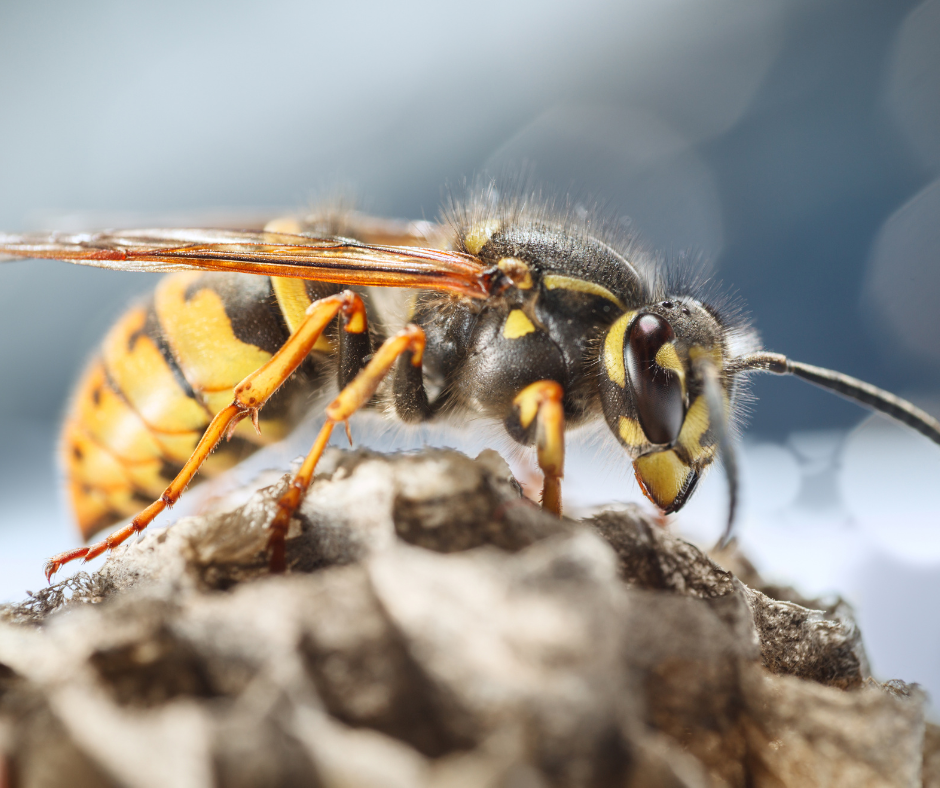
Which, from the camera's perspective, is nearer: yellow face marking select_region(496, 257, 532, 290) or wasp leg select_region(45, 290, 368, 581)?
wasp leg select_region(45, 290, 368, 581)

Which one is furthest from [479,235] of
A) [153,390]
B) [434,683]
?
[434,683]

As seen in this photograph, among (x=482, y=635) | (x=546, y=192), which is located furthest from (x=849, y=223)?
(x=482, y=635)

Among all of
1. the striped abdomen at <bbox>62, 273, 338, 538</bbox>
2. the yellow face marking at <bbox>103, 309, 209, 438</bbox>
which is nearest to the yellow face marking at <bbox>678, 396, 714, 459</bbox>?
the striped abdomen at <bbox>62, 273, 338, 538</bbox>

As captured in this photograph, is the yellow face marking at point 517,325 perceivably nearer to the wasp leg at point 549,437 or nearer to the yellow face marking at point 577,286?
the yellow face marking at point 577,286

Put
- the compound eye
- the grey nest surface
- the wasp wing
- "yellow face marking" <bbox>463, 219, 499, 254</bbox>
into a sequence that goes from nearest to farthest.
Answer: the grey nest surface < the compound eye < the wasp wing < "yellow face marking" <bbox>463, 219, 499, 254</bbox>

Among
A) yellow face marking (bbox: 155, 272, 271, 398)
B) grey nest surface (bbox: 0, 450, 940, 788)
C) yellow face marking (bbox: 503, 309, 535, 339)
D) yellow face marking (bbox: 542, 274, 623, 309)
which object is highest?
yellow face marking (bbox: 542, 274, 623, 309)

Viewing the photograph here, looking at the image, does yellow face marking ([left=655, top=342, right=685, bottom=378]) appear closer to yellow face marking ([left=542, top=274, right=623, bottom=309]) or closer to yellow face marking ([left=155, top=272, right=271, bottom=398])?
yellow face marking ([left=542, top=274, right=623, bottom=309])
